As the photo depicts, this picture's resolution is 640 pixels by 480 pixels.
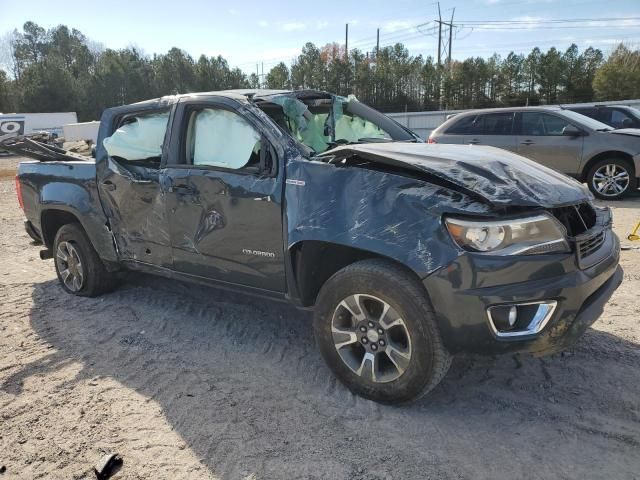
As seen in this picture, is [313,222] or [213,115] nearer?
[313,222]

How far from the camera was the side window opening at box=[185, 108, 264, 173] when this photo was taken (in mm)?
3561

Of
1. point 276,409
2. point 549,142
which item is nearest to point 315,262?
point 276,409

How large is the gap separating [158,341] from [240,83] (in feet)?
201

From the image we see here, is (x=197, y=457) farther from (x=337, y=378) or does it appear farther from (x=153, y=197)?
(x=153, y=197)

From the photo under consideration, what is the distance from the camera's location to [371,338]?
305 cm

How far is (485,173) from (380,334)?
1.09m

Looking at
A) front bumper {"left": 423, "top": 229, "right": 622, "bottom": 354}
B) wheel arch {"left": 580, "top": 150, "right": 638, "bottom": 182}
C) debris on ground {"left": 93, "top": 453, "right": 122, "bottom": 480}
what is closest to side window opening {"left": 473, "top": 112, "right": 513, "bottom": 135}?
wheel arch {"left": 580, "top": 150, "right": 638, "bottom": 182}

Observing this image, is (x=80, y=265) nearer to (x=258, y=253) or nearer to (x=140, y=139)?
(x=140, y=139)

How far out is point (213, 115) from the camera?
3.87 metres

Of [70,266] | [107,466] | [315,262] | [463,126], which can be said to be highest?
[463,126]

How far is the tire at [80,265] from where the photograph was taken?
4992mm

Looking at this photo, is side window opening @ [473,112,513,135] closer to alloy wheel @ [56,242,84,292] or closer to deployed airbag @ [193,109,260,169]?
deployed airbag @ [193,109,260,169]

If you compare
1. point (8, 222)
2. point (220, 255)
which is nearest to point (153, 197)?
point (220, 255)

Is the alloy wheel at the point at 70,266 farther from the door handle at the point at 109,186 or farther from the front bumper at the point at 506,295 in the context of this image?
the front bumper at the point at 506,295
